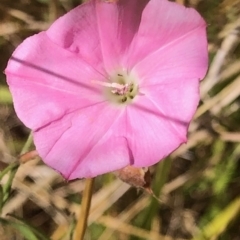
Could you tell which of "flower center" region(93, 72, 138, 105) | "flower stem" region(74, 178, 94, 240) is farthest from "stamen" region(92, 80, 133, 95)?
"flower stem" region(74, 178, 94, 240)

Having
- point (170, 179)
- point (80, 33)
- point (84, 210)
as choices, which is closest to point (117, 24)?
point (80, 33)

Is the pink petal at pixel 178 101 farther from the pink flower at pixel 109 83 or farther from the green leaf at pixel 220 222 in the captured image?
the green leaf at pixel 220 222

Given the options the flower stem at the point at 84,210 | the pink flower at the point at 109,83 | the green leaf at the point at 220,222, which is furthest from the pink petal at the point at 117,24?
the green leaf at the point at 220,222

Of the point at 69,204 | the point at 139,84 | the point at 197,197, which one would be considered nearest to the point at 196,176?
the point at 197,197

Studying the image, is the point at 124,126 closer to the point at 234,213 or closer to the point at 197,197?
the point at 234,213

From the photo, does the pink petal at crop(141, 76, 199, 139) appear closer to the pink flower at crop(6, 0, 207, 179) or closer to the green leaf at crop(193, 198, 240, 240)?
the pink flower at crop(6, 0, 207, 179)

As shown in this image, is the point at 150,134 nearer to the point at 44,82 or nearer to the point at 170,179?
the point at 44,82
